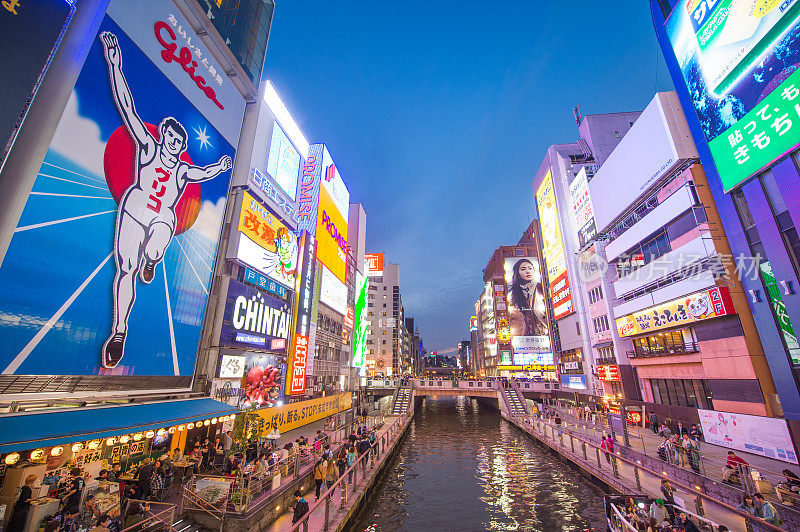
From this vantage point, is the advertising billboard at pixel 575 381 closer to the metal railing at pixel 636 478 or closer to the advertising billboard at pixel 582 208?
the advertising billboard at pixel 582 208

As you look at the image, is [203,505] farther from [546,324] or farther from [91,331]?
[546,324]

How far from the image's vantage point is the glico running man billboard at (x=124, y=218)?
1162 centimetres

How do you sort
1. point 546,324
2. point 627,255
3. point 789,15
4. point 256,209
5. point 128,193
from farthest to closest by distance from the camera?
point 546,324 < point 627,255 < point 256,209 < point 789,15 < point 128,193

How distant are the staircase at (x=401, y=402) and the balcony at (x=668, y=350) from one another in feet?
95.4

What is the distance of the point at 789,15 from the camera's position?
18688 mm

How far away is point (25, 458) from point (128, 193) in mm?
10921

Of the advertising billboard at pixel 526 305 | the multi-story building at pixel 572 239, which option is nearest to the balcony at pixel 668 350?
the multi-story building at pixel 572 239

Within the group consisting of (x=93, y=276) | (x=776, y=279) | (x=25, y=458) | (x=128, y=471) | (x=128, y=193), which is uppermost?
(x=128, y=193)

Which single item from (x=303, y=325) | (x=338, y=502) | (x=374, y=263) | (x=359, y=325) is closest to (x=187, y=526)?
(x=338, y=502)

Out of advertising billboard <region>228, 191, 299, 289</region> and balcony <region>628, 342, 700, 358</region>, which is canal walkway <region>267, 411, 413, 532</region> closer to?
advertising billboard <region>228, 191, 299, 289</region>

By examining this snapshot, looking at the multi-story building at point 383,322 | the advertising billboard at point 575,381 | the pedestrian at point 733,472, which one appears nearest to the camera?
the pedestrian at point 733,472

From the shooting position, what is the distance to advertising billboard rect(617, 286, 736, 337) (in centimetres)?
2330

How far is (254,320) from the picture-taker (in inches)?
971

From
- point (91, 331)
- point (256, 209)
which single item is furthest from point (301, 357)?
point (91, 331)
